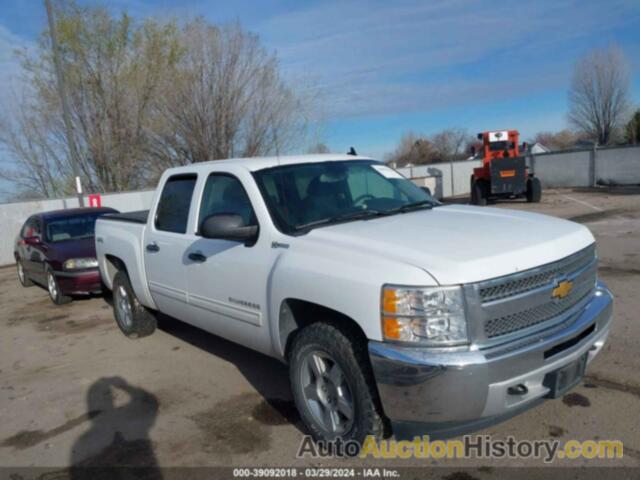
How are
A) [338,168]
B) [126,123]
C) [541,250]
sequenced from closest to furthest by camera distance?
1. [541,250]
2. [338,168]
3. [126,123]

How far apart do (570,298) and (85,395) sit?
13.4 ft

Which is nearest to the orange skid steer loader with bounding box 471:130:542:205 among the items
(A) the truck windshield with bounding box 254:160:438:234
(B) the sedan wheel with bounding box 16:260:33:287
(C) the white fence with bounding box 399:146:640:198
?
(C) the white fence with bounding box 399:146:640:198

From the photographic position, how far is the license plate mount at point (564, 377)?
3.01 m

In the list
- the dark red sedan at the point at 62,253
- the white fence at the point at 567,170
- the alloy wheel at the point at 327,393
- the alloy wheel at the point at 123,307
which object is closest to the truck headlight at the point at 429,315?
the alloy wheel at the point at 327,393

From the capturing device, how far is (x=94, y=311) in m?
8.18

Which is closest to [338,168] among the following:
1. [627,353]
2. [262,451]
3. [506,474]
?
[262,451]

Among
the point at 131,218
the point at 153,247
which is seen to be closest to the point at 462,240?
the point at 153,247

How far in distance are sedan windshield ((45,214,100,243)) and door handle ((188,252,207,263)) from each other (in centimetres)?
537

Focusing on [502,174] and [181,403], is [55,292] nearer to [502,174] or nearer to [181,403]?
[181,403]

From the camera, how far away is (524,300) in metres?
2.99

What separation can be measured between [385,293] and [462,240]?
64 centimetres

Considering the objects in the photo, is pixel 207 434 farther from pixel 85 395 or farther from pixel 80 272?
pixel 80 272

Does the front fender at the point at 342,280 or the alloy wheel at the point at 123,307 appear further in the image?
the alloy wheel at the point at 123,307

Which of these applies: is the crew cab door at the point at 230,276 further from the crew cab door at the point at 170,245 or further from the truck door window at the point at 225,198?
the crew cab door at the point at 170,245
